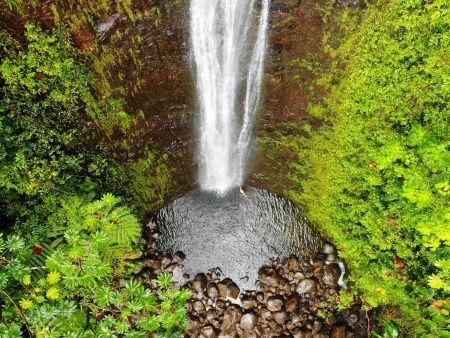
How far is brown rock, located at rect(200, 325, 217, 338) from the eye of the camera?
23.3 ft

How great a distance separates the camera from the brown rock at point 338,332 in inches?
270

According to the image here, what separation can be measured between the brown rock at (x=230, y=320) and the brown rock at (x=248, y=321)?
12 cm

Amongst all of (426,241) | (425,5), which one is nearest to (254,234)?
(426,241)

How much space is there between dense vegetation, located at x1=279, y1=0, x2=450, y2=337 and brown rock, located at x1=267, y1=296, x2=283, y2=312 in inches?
68.7

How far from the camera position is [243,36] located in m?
6.00

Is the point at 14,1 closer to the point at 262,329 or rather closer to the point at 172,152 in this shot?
the point at 172,152

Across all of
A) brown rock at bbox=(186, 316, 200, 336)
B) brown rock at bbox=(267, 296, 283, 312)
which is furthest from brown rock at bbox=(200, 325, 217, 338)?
brown rock at bbox=(267, 296, 283, 312)

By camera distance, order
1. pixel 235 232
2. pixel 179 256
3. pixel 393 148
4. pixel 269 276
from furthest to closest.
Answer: pixel 235 232, pixel 179 256, pixel 269 276, pixel 393 148

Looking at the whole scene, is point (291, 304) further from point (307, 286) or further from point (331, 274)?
point (331, 274)

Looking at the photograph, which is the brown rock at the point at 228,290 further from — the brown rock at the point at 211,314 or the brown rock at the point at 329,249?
the brown rock at the point at 329,249

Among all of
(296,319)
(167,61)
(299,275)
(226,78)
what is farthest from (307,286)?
(167,61)

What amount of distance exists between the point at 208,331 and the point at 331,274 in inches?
124

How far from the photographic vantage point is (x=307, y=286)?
7469mm

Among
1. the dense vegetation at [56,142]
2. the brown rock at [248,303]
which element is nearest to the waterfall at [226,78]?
the dense vegetation at [56,142]
